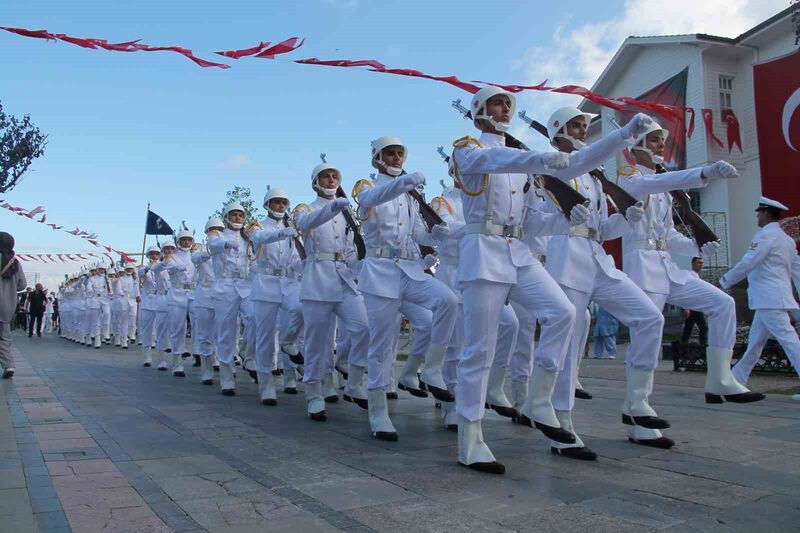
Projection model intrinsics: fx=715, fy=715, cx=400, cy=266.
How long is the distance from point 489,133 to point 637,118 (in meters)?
1.56

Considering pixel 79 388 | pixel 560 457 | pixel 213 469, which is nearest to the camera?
pixel 213 469

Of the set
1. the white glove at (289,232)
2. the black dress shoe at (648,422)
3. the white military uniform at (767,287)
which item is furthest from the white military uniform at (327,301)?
the white military uniform at (767,287)

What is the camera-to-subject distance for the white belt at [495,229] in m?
5.12

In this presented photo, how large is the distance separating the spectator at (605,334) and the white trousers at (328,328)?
10747mm

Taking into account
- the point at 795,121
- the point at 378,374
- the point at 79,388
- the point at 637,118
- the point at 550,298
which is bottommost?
the point at 79,388

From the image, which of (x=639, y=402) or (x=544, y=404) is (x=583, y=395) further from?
(x=544, y=404)

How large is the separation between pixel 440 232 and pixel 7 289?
8.50m

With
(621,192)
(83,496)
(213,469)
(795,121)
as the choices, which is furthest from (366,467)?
(795,121)

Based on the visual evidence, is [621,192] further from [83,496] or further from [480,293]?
[83,496]

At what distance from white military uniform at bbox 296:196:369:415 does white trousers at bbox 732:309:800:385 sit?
474 centimetres

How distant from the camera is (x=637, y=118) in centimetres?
396

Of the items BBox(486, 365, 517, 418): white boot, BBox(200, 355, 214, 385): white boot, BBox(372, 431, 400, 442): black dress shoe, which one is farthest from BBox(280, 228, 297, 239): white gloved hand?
BBox(200, 355, 214, 385): white boot

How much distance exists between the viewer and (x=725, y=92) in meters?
23.7

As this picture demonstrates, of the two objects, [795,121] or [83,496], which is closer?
[83,496]
